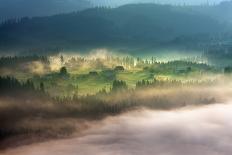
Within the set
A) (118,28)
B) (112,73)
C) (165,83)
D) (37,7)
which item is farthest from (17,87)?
(165,83)

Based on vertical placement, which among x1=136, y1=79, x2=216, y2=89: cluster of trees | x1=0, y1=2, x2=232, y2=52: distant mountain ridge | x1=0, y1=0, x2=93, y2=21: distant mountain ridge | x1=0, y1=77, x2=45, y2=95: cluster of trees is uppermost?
x1=0, y1=0, x2=93, y2=21: distant mountain ridge

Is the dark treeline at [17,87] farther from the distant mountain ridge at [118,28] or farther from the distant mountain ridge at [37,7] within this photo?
the distant mountain ridge at [37,7]

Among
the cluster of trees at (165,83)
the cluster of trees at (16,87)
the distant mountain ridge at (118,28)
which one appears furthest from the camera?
the cluster of trees at (165,83)

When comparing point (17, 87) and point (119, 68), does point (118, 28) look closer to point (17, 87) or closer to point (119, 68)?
point (119, 68)

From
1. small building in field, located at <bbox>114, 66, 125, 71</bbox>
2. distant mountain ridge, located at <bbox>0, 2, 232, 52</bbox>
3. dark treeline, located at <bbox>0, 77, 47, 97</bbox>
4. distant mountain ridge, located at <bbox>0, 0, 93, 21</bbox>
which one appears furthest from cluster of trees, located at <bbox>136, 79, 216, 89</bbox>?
dark treeline, located at <bbox>0, 77, 47, 97</bbox>

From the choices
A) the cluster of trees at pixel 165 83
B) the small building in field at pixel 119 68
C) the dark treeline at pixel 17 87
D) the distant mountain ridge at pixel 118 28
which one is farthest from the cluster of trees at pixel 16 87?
the cluster of trees at pixel 165 83

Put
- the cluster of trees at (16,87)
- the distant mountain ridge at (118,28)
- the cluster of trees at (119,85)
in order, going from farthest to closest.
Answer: the cluster of trees at (119,85) < the cluster of trees at (16,87) < the distant mountain ridge at (118,28)

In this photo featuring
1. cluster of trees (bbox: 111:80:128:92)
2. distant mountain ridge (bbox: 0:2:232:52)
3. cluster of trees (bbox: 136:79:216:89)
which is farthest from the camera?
cluster of trees (bbox: 136:79:216:89)

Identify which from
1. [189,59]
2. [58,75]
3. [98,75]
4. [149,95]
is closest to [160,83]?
[149,95]

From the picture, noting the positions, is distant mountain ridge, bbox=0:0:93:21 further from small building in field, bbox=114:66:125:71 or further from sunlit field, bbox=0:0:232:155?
small building in field, bbox=114:66:125:71

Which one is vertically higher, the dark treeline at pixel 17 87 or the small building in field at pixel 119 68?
the small building in field at pixel 119 68

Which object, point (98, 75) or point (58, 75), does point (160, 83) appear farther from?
point (58, 75)
